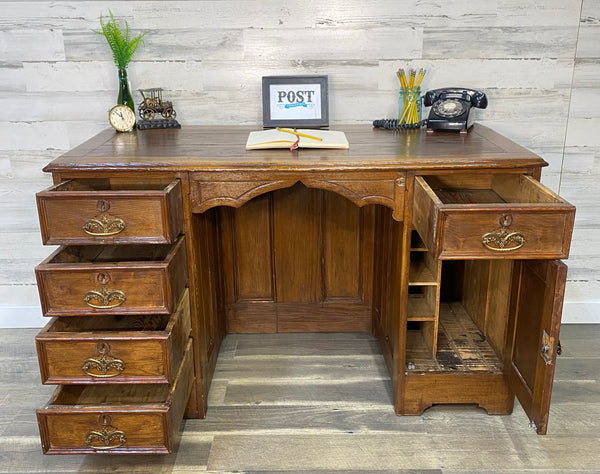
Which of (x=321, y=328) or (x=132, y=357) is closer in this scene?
(x=132, y=357)

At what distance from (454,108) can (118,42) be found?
1.27m

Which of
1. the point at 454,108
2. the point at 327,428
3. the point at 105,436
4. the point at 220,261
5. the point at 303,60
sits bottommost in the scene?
the point at 327,428

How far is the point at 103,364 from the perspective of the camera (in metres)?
1.61

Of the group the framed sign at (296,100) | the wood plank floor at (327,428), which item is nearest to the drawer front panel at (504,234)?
the wood plank floor at (327,428)

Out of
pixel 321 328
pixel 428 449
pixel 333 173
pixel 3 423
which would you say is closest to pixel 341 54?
pixel 333 173

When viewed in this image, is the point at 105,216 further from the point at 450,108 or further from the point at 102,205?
the point at 450,108

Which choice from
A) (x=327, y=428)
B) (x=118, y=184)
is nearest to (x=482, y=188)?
(x=327, y=428)

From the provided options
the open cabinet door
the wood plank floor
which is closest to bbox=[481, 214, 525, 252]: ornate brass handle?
the open cabinet door

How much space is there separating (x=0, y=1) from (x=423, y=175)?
1763 millimetres

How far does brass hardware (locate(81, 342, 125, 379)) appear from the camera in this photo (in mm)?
1600

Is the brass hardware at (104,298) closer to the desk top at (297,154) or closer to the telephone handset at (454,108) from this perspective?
the desk top at (297,154)

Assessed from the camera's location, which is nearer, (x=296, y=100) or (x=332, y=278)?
(x=296, y=100)

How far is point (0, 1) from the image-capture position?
2271 millimetres

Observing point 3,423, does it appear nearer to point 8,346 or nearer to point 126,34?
point 8,346
